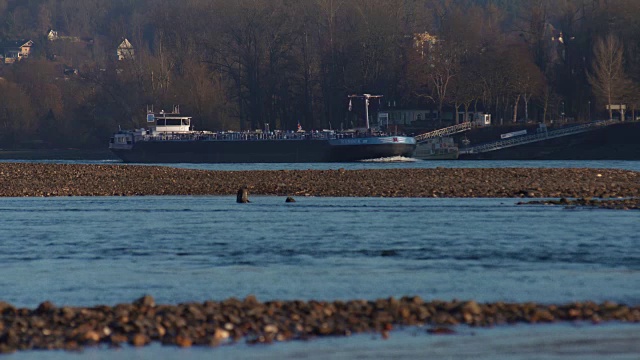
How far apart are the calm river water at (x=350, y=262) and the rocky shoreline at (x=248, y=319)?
1.68ft

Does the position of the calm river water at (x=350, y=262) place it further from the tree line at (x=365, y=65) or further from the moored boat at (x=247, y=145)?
the tree line at (x=365, y=65)

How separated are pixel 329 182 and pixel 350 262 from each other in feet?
116

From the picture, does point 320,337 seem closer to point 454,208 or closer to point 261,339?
point 261,339

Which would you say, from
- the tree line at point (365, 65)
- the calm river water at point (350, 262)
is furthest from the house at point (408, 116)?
the calm river water at point (350, 262)

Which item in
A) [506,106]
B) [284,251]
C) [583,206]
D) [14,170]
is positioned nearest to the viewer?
[284,251]

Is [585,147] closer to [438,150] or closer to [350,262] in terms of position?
[438,150]

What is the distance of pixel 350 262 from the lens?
103ft

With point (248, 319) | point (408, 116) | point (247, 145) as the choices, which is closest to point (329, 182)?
point (248, 319)

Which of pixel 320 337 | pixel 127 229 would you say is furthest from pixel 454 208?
pixel 320 337

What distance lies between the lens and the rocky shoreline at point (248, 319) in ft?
68.4

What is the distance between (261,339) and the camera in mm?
20766

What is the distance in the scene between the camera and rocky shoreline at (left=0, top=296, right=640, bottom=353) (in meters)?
20.9

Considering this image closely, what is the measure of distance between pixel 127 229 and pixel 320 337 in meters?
21.9

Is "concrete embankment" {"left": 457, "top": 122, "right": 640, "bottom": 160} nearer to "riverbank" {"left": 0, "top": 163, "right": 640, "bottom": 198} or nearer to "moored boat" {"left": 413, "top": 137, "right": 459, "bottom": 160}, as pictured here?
"moored boat" {"left": 413, "top": 137, "right": 459, "bottom": 160}
